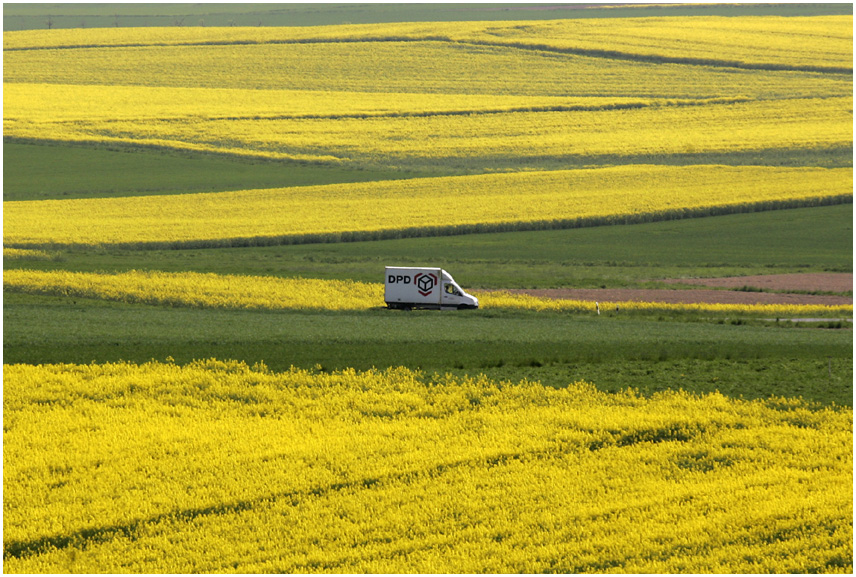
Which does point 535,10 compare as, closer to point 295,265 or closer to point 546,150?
point 546,150

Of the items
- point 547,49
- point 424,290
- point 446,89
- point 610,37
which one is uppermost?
point 610,37

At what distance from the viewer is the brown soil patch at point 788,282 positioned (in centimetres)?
4288

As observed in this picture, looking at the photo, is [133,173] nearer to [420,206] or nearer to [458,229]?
[420,206]

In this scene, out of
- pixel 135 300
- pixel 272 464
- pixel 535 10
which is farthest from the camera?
A: pixel 535 10

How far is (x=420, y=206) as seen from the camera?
61844 millimetres

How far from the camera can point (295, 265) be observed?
47938mm

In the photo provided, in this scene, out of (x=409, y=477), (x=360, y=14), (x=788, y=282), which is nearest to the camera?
(x=409, y=477)

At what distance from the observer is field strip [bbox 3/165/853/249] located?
55000mm

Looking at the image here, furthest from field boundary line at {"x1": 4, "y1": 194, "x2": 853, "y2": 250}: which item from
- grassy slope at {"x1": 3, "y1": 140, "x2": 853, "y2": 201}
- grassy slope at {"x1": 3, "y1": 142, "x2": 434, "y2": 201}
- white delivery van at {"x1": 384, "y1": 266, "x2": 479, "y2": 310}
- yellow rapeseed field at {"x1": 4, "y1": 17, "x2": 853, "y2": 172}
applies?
yellow rapeseed field at {"x1": 4, "y1": 17, "x2": 853, "y2": 172}

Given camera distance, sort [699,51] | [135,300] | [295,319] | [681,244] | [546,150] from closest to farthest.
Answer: [295,319] < [135,300] < [681,244] < [546,150] < [699,51]

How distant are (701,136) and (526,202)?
1180 inches

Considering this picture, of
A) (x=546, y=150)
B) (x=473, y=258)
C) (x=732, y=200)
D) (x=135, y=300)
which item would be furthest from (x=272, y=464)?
(x=546, y=150)

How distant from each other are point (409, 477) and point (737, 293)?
1079 inches

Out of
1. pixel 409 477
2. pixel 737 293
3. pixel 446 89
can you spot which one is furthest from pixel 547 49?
pixel 409 477
